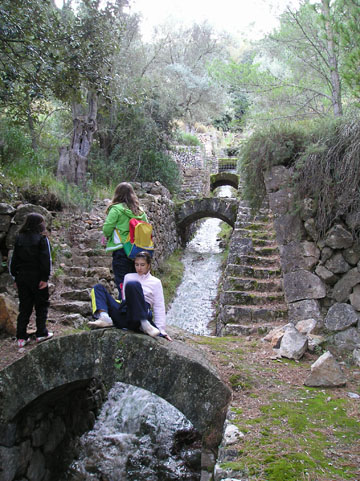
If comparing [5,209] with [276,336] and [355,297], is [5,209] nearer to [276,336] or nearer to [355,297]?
[276,336]

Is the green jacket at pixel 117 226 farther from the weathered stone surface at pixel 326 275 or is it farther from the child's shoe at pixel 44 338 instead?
the weathered stone surface at pixel 326 275

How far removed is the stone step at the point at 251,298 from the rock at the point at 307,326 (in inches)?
33.5

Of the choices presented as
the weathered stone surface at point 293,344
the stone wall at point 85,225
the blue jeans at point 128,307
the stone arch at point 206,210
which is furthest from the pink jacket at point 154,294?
the stone arch at point 206,210

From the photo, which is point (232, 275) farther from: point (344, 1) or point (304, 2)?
point (304, 2)

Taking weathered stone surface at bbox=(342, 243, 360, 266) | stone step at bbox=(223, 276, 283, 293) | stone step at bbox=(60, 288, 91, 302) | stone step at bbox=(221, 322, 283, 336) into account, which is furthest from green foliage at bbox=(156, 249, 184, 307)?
weathered stone surface at bbox=(342, 243, 360, 266)

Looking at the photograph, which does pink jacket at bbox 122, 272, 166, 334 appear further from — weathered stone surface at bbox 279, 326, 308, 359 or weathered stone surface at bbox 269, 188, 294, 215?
weathered stone surface at bbox 269, 188, 294, 215

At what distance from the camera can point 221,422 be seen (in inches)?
124

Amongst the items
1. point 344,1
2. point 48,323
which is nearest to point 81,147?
point 48,323

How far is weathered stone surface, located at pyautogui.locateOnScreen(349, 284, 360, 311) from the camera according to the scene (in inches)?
207

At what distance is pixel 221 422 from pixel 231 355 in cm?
→ 139

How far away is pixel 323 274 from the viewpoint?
5680mm

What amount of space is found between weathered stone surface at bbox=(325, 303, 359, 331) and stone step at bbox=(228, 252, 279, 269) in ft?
5.26

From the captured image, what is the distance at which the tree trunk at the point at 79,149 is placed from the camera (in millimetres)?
9789

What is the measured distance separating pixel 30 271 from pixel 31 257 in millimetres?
145
